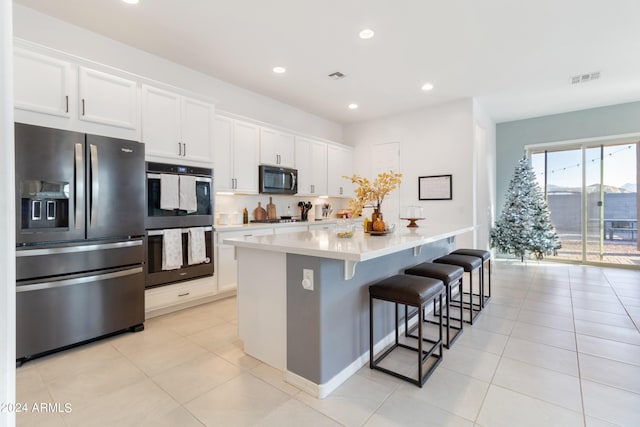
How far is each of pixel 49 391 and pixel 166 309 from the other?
56.8 inches

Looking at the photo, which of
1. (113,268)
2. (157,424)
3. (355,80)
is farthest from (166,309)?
(355,80)

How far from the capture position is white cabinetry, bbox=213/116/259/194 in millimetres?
4078

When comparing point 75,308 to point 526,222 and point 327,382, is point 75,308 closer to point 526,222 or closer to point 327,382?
point 327,382

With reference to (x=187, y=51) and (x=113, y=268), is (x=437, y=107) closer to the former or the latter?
(x=187, y=51)

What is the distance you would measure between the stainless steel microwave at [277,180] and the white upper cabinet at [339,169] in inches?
41.6

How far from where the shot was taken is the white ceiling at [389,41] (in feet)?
9.09

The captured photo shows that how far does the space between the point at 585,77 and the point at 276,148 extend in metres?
4.66

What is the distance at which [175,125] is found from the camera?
3.41m

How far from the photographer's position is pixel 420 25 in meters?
3.02

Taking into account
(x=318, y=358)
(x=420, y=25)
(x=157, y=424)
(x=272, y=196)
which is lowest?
(x=157, y=424)

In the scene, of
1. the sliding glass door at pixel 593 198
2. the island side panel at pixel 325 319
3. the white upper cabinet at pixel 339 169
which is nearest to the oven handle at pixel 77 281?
the island side panel at pixel 325 319

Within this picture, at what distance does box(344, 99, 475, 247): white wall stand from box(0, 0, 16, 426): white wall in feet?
18.1

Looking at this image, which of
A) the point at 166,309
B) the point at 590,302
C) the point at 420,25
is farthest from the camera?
the point at 590,302

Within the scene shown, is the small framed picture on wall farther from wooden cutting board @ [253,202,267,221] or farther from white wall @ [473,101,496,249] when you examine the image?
wooden cutting board @ [253,202,267,221]
